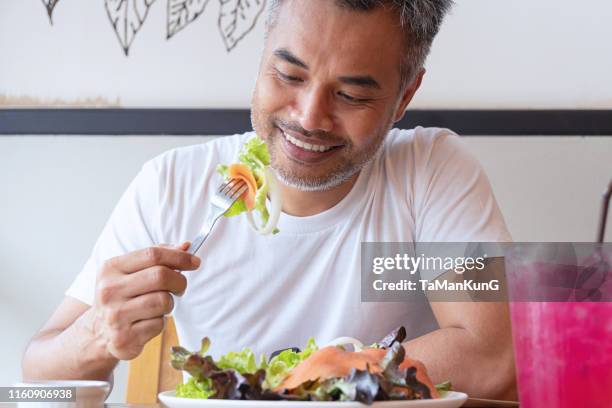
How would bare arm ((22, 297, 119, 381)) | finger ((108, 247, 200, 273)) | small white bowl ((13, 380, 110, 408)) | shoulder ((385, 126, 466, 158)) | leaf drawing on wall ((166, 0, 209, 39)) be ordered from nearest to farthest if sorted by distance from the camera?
small white bowl ((13, 380, 110, 408)), finger ((108, 247, 200, 273)), bare arm ((22, 297, 119, 381)), shoulder ((385, 126, 466, 158)), leaf drawing on wall ((166, 0, 209, 39))

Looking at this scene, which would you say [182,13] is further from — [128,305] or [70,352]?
[128,305]

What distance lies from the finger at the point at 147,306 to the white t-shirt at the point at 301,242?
1.50ft

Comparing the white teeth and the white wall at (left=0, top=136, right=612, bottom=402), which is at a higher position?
the white wall at (left=0, top=136, right=612, bottom=402)

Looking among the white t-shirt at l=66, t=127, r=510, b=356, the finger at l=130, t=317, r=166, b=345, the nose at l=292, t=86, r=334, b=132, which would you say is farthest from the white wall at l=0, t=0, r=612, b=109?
the finger at l=130, t=317, r=166, b=345

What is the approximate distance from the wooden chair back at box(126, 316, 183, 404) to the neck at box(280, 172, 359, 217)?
40 centimetres

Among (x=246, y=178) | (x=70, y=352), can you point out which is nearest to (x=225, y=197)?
(x=246, y=178)

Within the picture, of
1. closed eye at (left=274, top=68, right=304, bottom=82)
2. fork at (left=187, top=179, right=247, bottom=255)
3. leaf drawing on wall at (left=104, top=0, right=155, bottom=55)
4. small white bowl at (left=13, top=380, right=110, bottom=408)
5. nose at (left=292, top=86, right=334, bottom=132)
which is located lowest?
small white bowl at (left=13, top=380, right=110, bottom=408)

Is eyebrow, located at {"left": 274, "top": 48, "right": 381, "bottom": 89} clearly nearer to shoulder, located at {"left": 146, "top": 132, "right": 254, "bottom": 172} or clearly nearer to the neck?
the neck

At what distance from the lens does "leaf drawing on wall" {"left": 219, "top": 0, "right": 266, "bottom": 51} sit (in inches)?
96.7

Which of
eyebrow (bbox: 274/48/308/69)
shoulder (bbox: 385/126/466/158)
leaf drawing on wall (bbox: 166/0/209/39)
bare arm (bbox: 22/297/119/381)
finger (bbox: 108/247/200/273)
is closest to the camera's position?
finger (bbox: 108/247/200/273)

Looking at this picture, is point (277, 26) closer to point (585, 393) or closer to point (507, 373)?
point (507, 373)

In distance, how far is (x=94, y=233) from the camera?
2469 mm

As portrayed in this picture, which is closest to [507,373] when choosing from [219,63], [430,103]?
[430,103]

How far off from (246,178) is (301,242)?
38 centimetres
